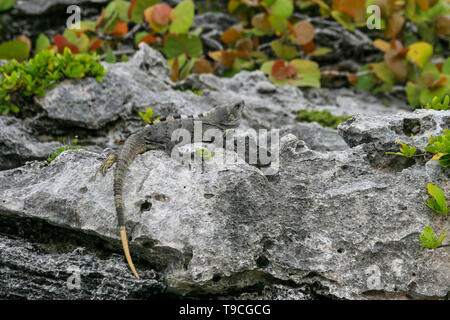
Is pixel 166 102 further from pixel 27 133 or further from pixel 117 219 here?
pixel 117 219

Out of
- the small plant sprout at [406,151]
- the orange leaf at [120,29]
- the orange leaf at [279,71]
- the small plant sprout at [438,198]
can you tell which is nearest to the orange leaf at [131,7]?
the orange leaf at [120,29]

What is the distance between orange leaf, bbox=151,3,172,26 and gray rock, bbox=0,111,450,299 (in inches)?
193

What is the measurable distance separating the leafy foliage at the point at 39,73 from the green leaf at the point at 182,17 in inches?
93.3

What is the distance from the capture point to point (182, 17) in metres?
8.87

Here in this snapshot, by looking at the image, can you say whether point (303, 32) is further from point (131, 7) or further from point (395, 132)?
point (395, 132)

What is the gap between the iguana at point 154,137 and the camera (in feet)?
14.3

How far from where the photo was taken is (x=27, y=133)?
21.8ft

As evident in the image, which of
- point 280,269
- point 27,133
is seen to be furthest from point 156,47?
point 280,269

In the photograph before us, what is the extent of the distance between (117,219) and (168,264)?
0.63 metres

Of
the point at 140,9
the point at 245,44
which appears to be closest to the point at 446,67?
the point at 245,44

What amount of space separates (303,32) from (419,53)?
7.08 ft

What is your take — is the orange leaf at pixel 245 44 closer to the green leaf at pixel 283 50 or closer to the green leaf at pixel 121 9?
the green leaf at pixel 283 50

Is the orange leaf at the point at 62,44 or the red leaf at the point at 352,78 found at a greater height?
the orange leaf at the point at 62,44

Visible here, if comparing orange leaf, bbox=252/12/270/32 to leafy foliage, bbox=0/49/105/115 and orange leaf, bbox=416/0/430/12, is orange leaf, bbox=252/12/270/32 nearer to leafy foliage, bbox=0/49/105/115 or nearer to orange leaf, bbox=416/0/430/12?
orange leaf, bbox=416/0/430/12
